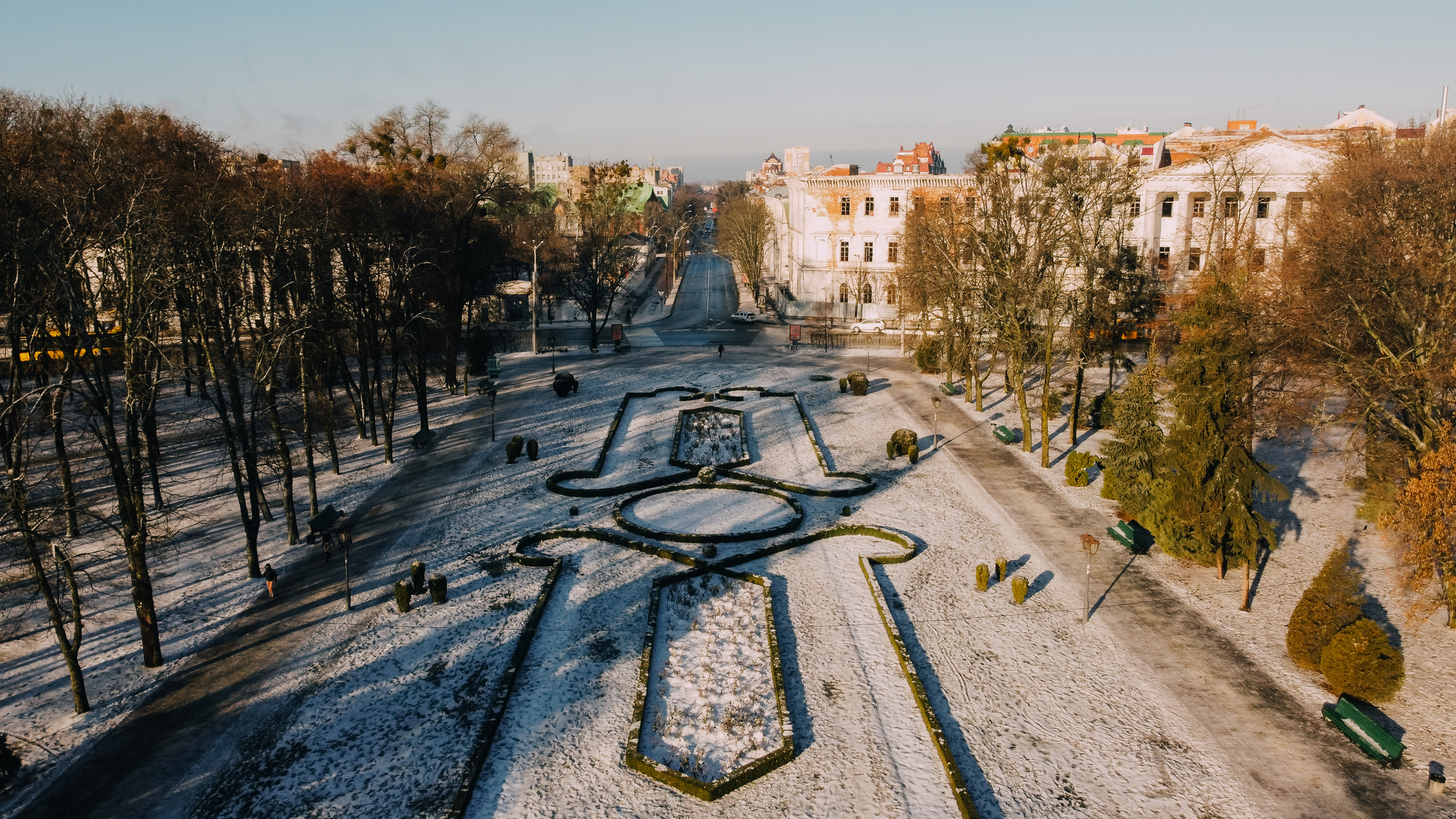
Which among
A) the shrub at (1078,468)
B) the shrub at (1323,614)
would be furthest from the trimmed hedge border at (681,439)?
the shrub at (1323,614)

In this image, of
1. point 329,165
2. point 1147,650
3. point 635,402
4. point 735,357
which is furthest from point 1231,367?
point 329,165

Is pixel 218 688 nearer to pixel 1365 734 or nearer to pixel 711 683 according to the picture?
pixel 711 683

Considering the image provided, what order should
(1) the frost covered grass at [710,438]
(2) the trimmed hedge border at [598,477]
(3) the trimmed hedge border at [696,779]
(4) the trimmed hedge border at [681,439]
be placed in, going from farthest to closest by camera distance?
(1) the frost covered grass at [710,438] < (4) the trimmed hedge border at [681,439] < (2) the trimmed hedge border at [598,477] < (3) the trimmed hedge border at [696,779]

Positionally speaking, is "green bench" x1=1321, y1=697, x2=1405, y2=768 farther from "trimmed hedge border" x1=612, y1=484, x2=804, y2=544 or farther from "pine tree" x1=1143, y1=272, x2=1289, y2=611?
"trimmed hedge border" x1=612, y1=484, x2=804, y2=544

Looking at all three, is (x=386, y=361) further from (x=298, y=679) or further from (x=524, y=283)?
(x=298, y=679)

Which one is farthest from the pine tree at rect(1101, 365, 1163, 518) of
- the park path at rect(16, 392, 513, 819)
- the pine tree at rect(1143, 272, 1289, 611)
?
the park path at rect(16, 392, 513, 819)

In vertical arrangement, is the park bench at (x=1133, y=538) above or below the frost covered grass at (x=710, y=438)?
below

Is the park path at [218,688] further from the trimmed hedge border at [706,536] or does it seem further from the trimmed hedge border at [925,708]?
the trimmed hedge border at [925,708]
